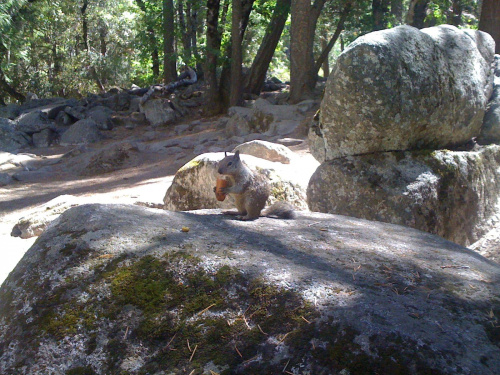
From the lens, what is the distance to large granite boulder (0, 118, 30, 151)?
15469 millimetres

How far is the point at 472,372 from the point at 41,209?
724cm

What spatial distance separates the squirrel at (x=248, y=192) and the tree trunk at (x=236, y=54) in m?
11.9

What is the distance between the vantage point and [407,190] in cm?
509

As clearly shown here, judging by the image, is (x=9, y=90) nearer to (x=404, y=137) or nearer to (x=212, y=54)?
(x=212, y=54)

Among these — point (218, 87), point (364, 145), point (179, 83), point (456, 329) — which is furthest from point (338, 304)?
point (179, 83)

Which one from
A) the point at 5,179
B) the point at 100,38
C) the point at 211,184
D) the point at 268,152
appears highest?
the point at 100,38

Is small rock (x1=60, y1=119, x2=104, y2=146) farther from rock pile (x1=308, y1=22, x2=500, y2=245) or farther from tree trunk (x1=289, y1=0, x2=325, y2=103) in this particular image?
rock pile (x1=308, y1=22, x2=500, y2=245)

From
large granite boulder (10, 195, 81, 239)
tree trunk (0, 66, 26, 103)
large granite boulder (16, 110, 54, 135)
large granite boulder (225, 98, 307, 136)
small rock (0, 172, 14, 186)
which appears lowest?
large granite boulder (10, 195, 81, 239)

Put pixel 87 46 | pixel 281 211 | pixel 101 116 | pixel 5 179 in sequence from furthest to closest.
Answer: pixel 87 46 < pixel 101 116 < pixel 5 179 < pixel 281 211

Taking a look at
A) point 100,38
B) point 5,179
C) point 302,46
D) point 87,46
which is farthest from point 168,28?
point 100,38

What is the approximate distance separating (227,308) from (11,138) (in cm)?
1603

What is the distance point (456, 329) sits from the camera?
2002 mm

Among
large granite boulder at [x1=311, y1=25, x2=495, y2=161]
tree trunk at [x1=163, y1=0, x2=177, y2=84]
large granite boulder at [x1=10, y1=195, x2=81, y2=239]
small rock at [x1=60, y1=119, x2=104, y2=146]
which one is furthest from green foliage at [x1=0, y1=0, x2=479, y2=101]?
large granite boulder at [x1=311, y1=25, x2=495, y2=161]

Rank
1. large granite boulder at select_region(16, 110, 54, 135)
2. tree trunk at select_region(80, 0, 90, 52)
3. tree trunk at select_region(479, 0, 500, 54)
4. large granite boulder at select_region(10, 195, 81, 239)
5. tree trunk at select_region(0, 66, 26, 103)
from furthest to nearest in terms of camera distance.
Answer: tree trunk at select_region(80, 0, 90, 52) → tree trunk at select_region(0, 66, 26, 103) → large granite boulder at select_region(16, 110, 54, 135) → tree trunk at select_region(479, 0, 500, 54) → large granite boulder at select_region(10, 195, 81, 239)
